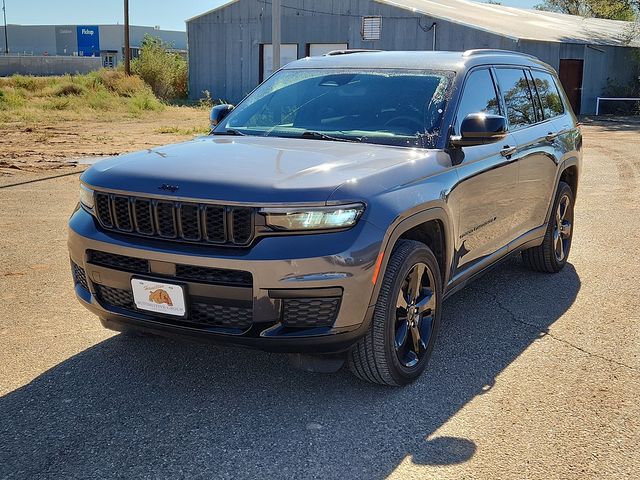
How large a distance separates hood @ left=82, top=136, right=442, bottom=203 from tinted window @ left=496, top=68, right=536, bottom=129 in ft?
5.16

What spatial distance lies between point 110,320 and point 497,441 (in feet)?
6.94

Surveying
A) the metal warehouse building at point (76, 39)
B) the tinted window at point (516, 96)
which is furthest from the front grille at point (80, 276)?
the metal warehouse building at point (76, 39)

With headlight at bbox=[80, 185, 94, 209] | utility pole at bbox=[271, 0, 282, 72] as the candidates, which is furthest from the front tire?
utility pole at bbox=[271, 0, 282, 72]

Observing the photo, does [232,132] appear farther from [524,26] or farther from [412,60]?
[524,26]

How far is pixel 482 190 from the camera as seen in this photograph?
15.9ft

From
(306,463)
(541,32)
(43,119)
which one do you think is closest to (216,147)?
(306,463)

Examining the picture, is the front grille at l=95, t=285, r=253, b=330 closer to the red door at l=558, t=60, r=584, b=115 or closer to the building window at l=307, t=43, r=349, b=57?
the building window at l=307, t=43, r=349, b=57

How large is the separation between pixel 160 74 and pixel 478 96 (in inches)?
1425

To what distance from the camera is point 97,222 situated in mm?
3990

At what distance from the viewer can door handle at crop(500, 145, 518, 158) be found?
5174mm

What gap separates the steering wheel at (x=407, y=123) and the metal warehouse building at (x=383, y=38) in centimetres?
2458

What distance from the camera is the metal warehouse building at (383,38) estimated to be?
96.1 ft

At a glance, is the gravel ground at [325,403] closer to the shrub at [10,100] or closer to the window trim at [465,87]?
the window trim at [465,87]

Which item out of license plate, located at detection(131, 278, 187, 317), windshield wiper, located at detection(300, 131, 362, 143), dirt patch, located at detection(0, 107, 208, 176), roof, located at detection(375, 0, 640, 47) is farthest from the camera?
roof, located at detection(375, 0, 640, 47)
